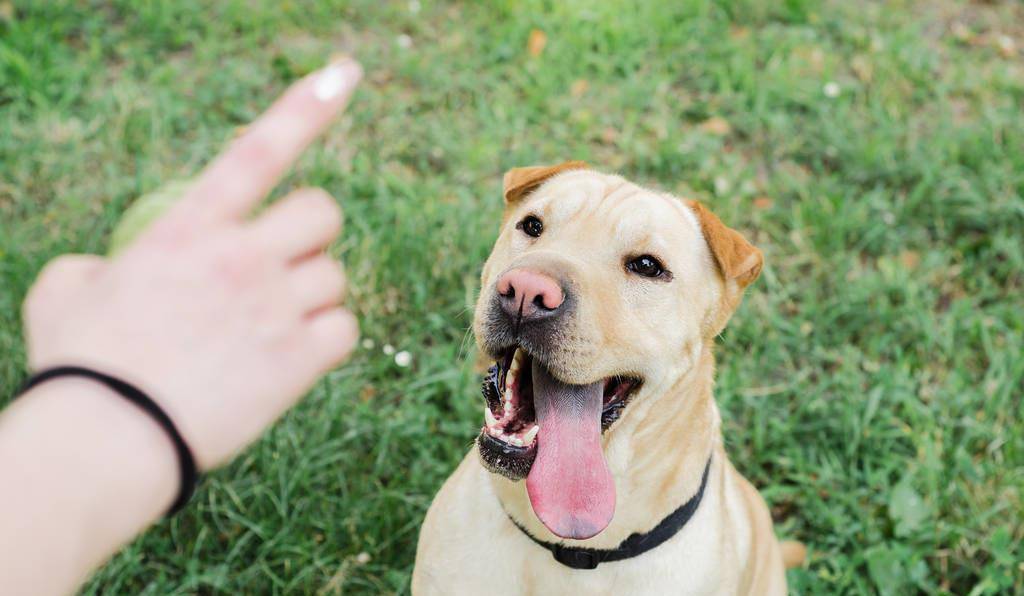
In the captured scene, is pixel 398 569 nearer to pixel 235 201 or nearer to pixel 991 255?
pixel 235 201

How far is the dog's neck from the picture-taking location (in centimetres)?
261

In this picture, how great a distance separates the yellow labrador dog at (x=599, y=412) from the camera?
2.38 meters

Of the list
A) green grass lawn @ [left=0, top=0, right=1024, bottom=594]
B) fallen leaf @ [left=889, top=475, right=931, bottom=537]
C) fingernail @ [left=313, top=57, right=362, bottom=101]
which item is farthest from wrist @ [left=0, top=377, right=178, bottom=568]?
fallen leaf @ [left=889, top=475, right=931, bottom=537]

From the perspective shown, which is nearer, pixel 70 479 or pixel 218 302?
pixel 70 479

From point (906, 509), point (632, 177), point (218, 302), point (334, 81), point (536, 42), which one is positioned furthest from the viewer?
point (536, 42)

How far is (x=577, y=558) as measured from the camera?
2.54 meters

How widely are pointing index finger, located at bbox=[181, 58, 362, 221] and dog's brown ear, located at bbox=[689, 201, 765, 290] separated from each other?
1.57 metres

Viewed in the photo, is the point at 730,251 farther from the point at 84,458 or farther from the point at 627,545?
the point at 84,458

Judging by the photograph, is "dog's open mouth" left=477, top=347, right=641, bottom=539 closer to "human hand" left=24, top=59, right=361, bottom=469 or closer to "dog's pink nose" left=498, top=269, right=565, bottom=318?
"dog's pink nose" left=498, top=269, right=565, bottom=318

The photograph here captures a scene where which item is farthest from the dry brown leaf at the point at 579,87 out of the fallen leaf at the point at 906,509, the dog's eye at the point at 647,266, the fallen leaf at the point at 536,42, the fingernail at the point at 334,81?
the fingernail at the point at 334,81

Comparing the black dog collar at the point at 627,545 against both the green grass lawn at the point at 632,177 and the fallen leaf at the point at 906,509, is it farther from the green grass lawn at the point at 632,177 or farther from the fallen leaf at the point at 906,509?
the fallen leaf at the point at 906,509

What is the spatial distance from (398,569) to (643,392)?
1.45m

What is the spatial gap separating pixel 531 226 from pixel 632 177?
250 cm

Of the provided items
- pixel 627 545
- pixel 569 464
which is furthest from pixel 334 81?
pixel 627 545
